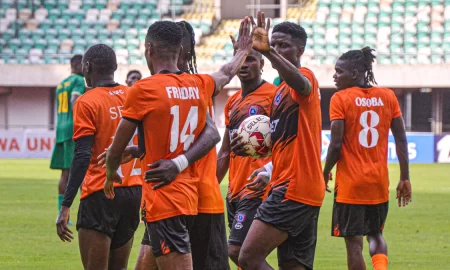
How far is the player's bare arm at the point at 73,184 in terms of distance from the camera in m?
6.77

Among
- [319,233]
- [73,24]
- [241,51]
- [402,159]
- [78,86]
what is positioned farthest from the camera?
[73,24]

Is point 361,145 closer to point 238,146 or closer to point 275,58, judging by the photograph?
point 238,146

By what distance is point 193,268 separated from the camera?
6.03 meters

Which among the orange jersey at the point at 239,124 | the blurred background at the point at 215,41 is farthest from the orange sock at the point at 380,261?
the blurred background at the point at 215,41

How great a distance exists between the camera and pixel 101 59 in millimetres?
7195

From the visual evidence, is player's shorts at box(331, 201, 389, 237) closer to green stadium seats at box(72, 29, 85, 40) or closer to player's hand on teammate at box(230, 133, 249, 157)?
player's hand on teammate at box(230, 133, 249, 157)

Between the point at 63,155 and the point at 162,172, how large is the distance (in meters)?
8.50

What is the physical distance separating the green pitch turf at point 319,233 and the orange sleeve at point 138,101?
4.79 metres

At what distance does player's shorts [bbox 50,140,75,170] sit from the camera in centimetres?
1359

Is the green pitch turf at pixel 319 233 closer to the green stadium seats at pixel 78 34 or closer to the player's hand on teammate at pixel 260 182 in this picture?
the player's hand on teammate at pixel 260 182

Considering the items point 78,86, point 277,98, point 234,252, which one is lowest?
point 234,252

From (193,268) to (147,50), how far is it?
→ 150cm

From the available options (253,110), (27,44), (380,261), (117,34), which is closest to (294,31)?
(253,110)

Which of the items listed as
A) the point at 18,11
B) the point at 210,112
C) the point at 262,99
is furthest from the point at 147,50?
the point at 18,11
